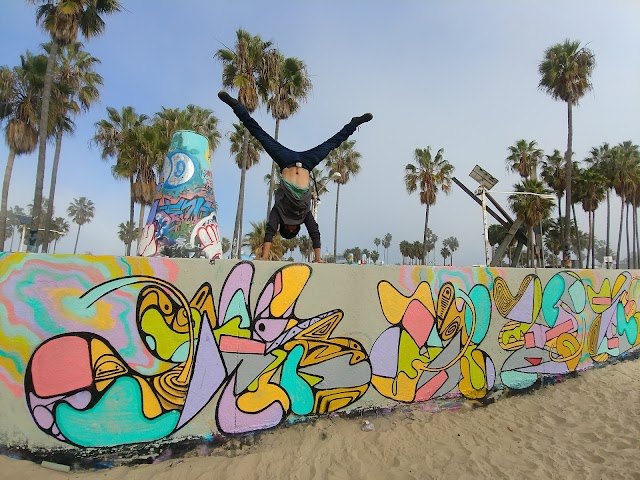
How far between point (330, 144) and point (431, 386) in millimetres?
3632

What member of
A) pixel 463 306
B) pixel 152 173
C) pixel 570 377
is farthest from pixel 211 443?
pixel 152 173

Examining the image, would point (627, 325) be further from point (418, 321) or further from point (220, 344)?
point (220, 344)

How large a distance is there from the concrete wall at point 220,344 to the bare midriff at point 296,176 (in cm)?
118

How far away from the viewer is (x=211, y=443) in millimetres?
3328

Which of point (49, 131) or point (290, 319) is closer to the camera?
point (290, 319)

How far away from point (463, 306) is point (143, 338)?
164 inches

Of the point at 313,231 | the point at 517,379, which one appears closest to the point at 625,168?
the point at 517,379

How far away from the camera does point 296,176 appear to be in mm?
4418

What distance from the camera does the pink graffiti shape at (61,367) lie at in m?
2.83

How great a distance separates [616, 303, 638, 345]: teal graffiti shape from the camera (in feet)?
24.8

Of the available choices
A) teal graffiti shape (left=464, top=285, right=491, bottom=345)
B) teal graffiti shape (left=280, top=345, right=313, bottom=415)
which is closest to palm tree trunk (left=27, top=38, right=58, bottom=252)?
teal graffiti shape (left=280, top=345, right=313, bottom=415)

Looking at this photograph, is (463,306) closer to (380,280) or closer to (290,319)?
(380,280)

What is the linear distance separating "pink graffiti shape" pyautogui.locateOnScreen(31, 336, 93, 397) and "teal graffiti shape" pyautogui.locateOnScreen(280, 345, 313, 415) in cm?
182

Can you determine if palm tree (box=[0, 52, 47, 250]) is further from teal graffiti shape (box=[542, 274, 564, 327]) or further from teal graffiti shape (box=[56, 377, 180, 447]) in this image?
teal graffiti shape (box=[542, 274, 564, 327])
